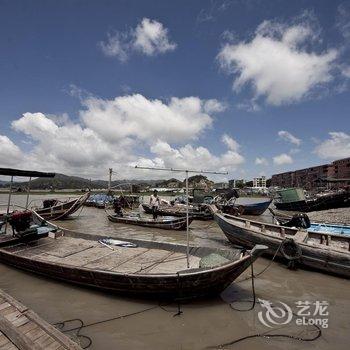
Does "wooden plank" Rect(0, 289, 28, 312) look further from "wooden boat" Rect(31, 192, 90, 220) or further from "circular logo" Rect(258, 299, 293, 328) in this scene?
→ "wooden boat" Rect(31, 192, 90, 220)

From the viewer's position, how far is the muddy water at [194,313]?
5.64 meters

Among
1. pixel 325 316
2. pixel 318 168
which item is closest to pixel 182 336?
pixel 325 316

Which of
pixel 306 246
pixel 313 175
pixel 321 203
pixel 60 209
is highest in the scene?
pixel 313 175

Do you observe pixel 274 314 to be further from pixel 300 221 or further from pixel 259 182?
pixel 259 182

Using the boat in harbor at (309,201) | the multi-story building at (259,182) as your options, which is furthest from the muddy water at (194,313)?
the multi-story building at (259,182)

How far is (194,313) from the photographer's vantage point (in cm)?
666

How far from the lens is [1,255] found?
1009 cm

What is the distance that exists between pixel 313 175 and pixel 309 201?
7496cm

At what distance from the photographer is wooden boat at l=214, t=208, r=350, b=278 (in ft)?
29.9

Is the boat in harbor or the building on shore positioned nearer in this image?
the boat in harbor

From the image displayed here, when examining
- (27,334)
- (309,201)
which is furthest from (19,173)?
(309,201)

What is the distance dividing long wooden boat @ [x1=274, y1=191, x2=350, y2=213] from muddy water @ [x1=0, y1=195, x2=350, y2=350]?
1079 inches

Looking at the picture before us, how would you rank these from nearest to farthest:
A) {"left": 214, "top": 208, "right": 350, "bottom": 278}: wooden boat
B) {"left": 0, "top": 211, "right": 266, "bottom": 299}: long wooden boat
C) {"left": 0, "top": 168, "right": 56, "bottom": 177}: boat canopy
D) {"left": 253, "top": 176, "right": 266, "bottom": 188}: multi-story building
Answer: {"left": 0, "top": 211, "right": 266, "bottom": 299}: long wooden boat → {"left": 214, "top": 208, "right": 350, "bottom": 278}: wooden boat → {"left": 0, "top": 168, "right": 56, "bottom": 177}: boat canopy → {"left": 253, "top": 176, "right": 266, "bottom": 188}: multi-story building

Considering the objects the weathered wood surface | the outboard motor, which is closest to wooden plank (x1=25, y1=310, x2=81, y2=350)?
the weathered wood surface
